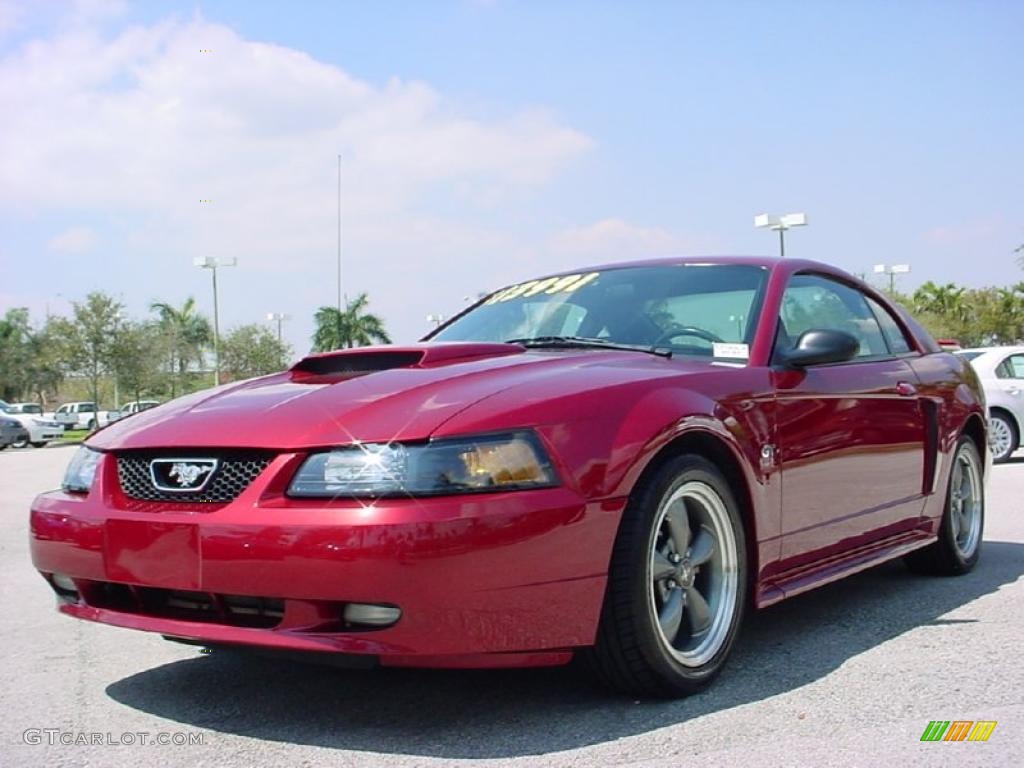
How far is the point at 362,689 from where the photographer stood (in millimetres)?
A: 3404

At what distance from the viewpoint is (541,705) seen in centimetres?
315

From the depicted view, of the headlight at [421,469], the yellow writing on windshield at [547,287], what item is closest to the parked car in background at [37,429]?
the yellow writing on windshield at [547,287]

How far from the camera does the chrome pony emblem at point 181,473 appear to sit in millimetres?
2941

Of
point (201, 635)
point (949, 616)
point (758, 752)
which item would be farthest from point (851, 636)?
point (201, 635)

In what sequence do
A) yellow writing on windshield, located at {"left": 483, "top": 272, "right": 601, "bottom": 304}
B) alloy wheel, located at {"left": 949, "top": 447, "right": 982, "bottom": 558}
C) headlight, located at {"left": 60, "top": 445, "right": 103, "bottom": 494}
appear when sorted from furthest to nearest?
alloy wheel, located at {"left": 949, "top": 447, "right": 982, "bottom": 558} → yellow writing on windshield, located at {"left": 483, "top": 272, "right": 601, "bottom": 304} → headlight, located at {"left": 60, "top": 445, "right": 103, "bottom": 494}

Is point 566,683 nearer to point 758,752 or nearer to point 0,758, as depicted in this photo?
point 758,752

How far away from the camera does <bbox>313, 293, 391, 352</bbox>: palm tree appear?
48875mm

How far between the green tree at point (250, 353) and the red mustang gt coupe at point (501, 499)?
46.5 metres

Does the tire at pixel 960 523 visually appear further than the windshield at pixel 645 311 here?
Yes

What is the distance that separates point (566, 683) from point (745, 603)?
26.7 inches

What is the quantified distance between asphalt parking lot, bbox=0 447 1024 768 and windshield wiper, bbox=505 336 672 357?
3.63 feet

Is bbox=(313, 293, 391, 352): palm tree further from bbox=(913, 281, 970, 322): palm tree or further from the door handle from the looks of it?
the door handle

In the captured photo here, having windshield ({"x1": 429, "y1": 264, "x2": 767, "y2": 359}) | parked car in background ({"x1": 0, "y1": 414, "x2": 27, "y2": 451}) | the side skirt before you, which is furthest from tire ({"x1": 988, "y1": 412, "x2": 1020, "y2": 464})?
parked car in background ({"x1": 0, "y1": 414, "x2": 27, "y2": 451})

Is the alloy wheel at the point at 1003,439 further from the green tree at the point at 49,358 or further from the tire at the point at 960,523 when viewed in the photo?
the green tree at the point at 49,358
